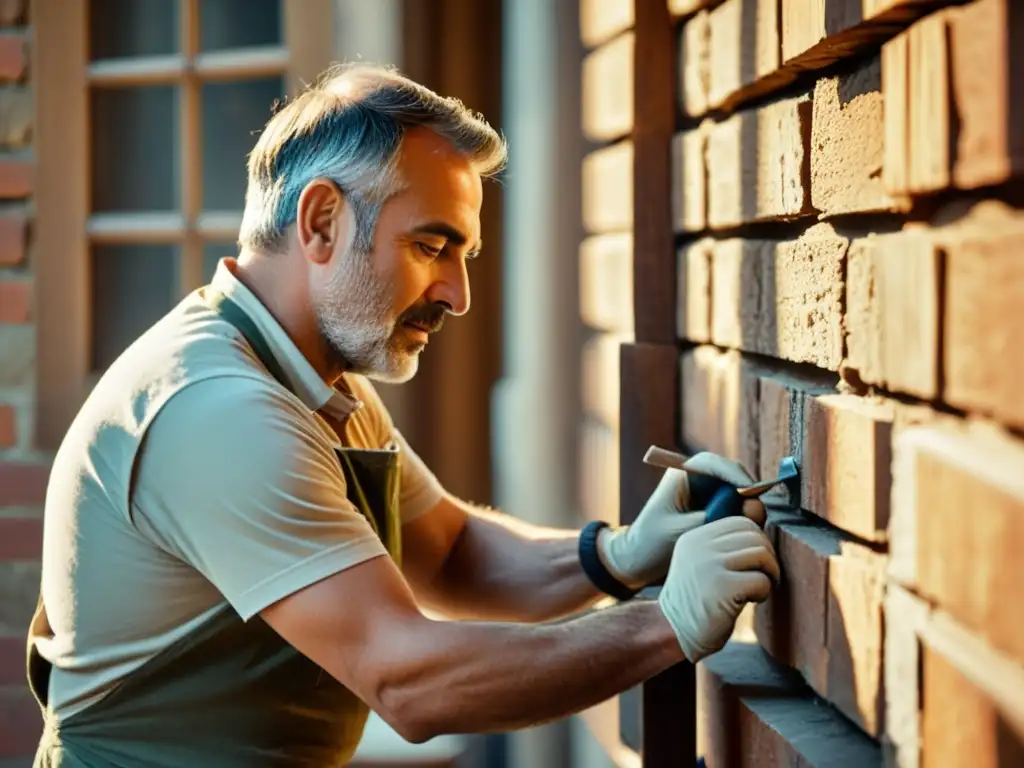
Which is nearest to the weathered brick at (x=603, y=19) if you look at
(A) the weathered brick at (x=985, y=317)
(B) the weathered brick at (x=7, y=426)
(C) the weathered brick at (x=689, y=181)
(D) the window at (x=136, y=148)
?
(C) the weathered brick at (x=689, y=181)

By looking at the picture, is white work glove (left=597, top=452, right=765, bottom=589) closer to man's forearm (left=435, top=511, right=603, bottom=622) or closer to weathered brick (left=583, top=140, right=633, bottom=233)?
man's forearm (left=435, top=511, right=603, bottom=622)

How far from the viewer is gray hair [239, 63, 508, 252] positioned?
5.38ft

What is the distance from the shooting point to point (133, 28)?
283 centimetres

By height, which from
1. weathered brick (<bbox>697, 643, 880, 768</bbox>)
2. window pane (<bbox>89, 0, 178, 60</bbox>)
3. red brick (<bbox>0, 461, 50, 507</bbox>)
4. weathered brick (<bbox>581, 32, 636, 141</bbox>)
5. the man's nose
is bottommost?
weathered brick (<bbox>697, 643, 880, 768</bbox>)

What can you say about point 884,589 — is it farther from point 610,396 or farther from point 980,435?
point 610,396

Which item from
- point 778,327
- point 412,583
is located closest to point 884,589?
point 778,327

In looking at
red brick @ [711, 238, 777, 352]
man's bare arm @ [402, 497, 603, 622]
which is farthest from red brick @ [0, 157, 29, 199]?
red brick @ [711, 238, 777, 352]

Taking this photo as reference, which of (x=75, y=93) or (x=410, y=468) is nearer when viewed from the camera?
(x=410, y=468)

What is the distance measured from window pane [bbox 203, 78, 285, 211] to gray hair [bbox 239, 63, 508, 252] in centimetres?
106

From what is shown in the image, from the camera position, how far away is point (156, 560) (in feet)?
5.02

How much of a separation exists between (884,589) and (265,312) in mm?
938

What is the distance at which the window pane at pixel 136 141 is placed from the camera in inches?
112

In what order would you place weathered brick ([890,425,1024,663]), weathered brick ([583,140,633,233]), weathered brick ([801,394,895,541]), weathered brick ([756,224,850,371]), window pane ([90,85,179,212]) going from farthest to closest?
window pane ([90,85,179,212]) < weathered brick ([583,140,633,233]) < weathered brick ([756,224,850,371]) < weathered brick ([801,394,895,541]) < weathered brick ([890,425,1024,663])

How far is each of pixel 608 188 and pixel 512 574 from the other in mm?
672
